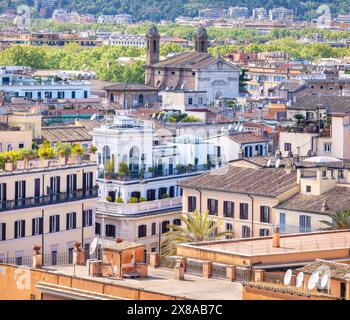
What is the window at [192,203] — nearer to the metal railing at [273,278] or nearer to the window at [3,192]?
the window at [3,192]

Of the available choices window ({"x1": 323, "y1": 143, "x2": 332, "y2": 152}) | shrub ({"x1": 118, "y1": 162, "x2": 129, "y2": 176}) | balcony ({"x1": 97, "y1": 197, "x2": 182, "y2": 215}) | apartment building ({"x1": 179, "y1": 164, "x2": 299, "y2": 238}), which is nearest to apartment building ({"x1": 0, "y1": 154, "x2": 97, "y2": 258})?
apartment building ({"x1": 179, "y1": 164, "x2": 299, "y2": 238})

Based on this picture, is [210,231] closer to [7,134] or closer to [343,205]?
[343,205]

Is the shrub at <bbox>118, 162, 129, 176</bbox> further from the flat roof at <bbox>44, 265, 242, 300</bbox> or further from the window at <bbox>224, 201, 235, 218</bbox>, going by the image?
the flat roof at <bbox>44, 265, 242, 300</bbox>

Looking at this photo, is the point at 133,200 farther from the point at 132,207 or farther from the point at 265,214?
the point at 265,214

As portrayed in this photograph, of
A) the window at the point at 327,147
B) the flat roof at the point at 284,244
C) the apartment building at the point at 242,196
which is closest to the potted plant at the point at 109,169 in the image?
the apartment building at the point at 242,196

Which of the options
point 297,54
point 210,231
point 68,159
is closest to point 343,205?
point 210,231

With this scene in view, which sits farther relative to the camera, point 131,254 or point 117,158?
point 117,158
